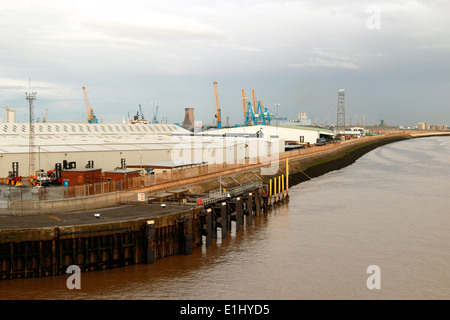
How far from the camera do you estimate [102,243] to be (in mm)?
24828

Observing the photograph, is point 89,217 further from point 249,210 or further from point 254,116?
point 254,116

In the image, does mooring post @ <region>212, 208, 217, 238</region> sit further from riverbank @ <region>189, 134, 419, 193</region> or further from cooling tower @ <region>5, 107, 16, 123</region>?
cooling tower @ <region>5, 107, 16, 123</region>

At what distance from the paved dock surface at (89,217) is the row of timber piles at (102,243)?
0.82m

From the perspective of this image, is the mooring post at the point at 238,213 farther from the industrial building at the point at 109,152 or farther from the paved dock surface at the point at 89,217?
the industrial building at the point at 109,152

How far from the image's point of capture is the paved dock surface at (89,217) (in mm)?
24969

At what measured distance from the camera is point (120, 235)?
2530 cm

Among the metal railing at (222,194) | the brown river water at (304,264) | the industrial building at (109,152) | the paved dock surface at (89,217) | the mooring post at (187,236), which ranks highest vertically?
the industrial building at (109,152)

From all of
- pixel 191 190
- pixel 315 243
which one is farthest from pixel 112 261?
pixel 191 190

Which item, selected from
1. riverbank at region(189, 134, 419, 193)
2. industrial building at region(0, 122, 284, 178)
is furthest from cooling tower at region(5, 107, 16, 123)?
riverbank at region(189, 134, 419, 193)

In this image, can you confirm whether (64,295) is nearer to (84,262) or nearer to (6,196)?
(84,262)

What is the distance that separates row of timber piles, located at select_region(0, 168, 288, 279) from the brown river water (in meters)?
0.55

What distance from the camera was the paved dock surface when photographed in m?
25.0

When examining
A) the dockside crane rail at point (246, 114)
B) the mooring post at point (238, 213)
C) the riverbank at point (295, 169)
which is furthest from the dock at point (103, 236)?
the dockside crane rail at point (246, 114)

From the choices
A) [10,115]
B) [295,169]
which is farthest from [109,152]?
[10,115]
